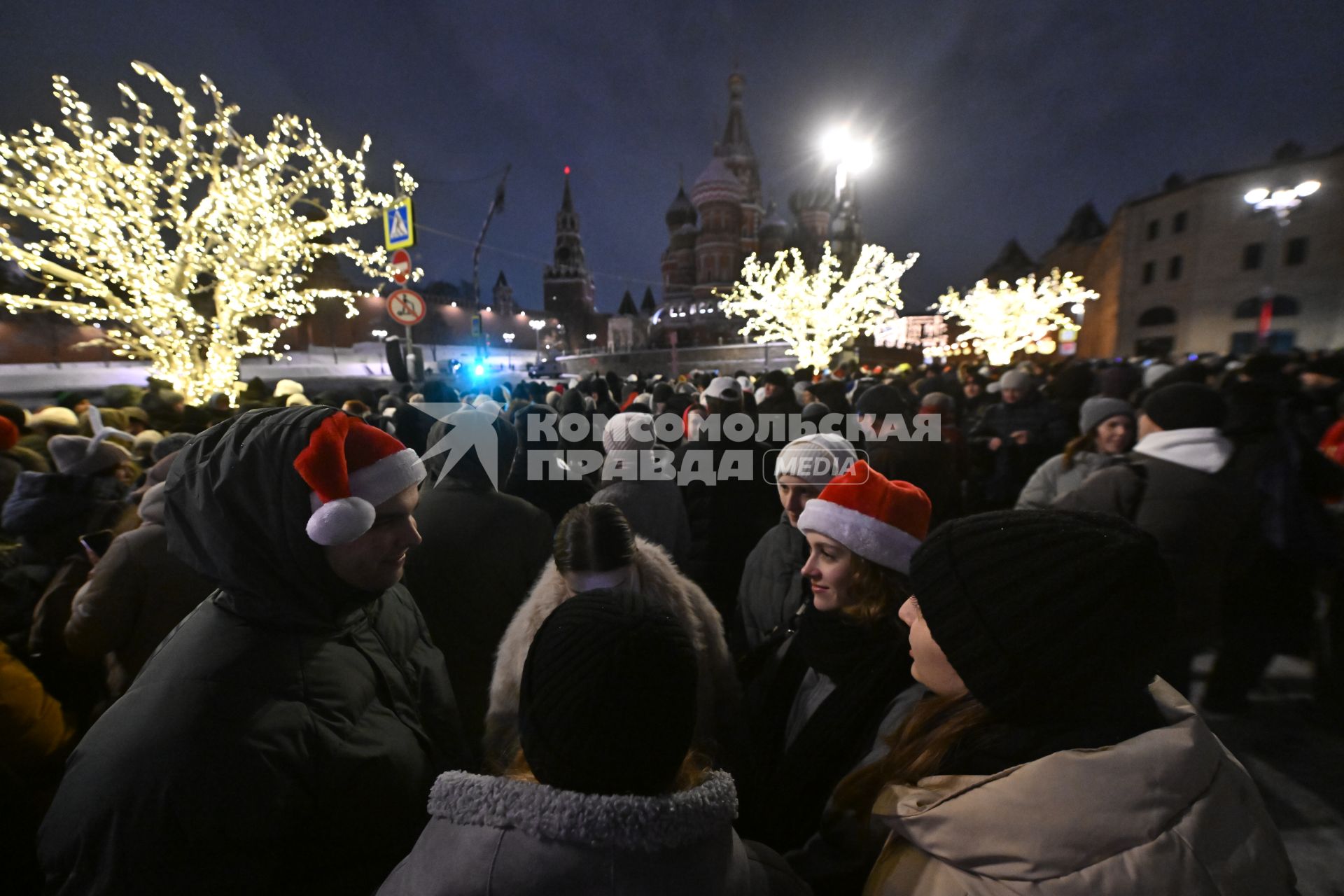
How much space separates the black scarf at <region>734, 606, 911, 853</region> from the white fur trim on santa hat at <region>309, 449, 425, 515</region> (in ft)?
4.87

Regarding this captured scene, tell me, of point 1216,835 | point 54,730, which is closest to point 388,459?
point 54,730

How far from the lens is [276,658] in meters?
1.38

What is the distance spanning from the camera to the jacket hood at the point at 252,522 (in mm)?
1388

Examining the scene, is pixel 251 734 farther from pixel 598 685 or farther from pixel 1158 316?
pixel 1158 316

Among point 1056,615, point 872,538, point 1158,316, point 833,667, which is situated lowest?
point 833,667

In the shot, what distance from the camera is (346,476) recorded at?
148 centimetres

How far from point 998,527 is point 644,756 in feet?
2.78

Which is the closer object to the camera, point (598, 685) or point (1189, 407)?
point (598, 685)

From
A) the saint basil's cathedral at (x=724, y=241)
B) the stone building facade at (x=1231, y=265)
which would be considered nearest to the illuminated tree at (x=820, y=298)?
the stone building facade at (x=1231, y=265)

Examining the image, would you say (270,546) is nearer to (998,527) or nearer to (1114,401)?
(998,527)

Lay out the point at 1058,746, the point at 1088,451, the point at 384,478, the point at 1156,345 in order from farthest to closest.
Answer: the point at 1156,345, the point at 1088,451, the point at 384,478, the point at 1058,746


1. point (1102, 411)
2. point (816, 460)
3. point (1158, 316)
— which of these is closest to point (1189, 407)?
point (1102, 411)

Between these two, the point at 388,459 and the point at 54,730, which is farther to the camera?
the point at 54,730

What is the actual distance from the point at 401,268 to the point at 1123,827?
11.6 metres
